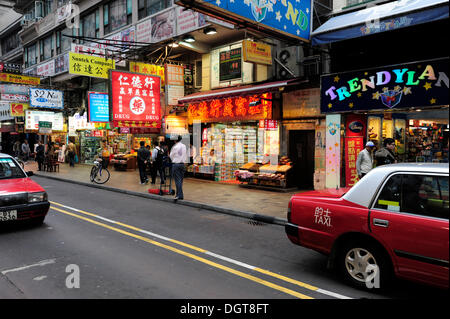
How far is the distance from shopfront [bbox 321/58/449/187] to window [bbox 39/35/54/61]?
85.1 ft

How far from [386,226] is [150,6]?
59.5 feet

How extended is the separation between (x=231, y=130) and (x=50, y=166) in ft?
40.0

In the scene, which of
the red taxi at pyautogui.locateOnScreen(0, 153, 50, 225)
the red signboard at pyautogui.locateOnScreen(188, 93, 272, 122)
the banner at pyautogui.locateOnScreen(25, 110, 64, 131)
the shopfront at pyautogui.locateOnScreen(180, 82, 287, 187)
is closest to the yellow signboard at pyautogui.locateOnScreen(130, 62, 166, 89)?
the shopfront at pyautogui.locateOnScreen(180, 82, 287, 187)

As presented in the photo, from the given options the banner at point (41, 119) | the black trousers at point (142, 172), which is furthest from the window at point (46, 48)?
the black trousers at point (142, 172)

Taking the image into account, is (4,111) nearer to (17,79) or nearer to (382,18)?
(17,79)

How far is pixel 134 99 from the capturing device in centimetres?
1490

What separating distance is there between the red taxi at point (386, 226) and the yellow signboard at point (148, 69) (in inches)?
530

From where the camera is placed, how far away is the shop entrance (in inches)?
532

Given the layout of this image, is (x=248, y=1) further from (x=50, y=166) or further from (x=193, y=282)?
(x=50, y=166)

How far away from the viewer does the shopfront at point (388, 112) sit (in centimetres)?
915

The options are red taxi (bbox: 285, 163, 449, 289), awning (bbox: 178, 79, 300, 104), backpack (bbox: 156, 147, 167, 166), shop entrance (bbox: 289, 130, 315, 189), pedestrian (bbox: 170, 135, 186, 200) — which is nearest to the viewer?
red taxi (bbox: 285, 163, 449, 289)

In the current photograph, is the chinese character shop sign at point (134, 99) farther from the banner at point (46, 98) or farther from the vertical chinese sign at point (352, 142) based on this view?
the banner at point (46, 98)

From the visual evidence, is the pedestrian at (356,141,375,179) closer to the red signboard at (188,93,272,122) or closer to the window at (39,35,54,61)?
the red signboard at (188,93,272,122)

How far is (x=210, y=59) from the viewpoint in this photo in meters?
16.4
